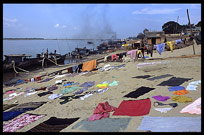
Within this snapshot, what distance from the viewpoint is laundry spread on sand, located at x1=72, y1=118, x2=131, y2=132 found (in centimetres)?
512

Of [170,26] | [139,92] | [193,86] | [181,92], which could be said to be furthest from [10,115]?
[170,26]

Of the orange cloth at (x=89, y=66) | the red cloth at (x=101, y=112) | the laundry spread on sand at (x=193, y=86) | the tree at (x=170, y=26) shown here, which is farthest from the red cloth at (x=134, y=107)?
the tree at (x=170, y=26)

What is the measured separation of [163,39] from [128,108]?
25463mm

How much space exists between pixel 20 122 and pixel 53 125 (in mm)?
→ 1766

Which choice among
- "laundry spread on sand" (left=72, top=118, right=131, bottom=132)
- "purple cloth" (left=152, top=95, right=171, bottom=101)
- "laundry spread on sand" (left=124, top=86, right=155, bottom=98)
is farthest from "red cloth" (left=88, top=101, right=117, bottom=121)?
"purple cloth" (left=152, top=95, right=171, bottom=101)

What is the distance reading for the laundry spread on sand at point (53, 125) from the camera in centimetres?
575

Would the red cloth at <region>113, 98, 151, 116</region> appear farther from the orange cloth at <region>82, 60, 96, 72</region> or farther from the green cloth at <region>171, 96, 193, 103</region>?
the orange cloth at <region>82, 60, 96, 72</region>

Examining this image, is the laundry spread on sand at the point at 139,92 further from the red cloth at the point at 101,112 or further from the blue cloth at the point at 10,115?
the blue cloth at the point at 10,115

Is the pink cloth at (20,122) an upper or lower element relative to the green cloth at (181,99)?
lower

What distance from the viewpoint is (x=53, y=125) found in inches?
237

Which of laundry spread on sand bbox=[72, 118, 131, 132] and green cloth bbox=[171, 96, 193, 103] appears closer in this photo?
laundry spread on sand bbox=[72, 118, 131, 132]

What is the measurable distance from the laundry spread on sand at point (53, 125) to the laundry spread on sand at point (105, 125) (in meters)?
0.48

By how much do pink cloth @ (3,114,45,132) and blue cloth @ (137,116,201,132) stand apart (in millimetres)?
4497

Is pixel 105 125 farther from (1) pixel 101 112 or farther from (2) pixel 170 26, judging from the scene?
(2) pixel 170 26
